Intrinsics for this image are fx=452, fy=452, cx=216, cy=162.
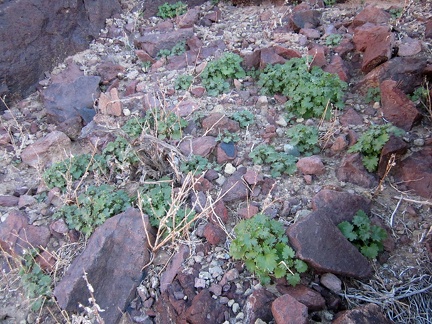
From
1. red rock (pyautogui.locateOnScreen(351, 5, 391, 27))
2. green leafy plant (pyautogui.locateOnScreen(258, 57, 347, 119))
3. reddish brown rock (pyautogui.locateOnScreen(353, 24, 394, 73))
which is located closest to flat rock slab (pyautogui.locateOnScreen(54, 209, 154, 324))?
green leafy plant (pyautogui.locateOnScreen(258, 57, 347, 119))

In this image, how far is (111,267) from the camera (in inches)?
122

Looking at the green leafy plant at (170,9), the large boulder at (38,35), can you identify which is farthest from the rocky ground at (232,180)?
the green leafy plant at (170,9)

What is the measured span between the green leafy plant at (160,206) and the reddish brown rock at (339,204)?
88 cm

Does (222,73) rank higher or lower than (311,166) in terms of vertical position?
higher

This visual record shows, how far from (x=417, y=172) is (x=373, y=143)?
36cm

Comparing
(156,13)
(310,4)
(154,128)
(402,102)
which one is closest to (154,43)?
(156,13)

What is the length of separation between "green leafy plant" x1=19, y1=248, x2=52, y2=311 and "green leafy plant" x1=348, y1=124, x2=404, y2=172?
238cm

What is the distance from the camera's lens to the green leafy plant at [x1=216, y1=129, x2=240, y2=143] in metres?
3.69

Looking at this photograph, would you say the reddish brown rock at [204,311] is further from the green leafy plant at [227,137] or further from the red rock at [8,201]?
the red rock at [8,201]

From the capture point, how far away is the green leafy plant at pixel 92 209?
3.32 m

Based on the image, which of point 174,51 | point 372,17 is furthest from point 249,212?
point 372,17

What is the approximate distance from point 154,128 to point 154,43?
1428 mm

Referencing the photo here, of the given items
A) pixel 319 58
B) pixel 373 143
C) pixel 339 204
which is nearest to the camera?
pixel 339 204

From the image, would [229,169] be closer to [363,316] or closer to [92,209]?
[92,209]
